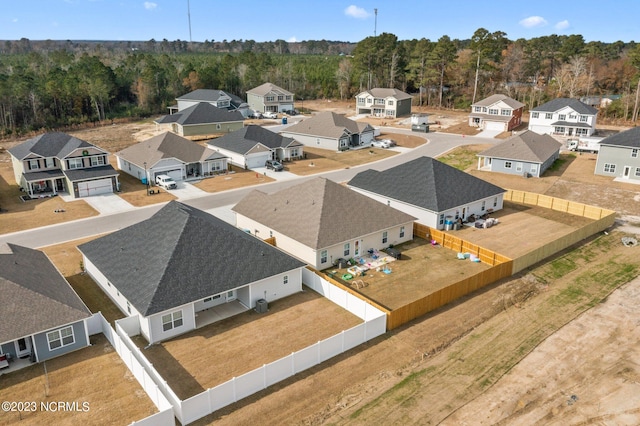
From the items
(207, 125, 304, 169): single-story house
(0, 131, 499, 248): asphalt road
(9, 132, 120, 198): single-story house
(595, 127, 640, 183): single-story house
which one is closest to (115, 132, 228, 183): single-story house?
(207, 125, 304, 169): single-story house

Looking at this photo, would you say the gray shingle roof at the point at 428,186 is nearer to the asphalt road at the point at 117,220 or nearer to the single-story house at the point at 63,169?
the asphalt road at the point at 117,220

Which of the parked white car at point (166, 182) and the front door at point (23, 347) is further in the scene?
the parked white car at point (166, 182)

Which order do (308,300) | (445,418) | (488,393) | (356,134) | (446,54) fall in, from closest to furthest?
1. (445,418)
2. (488,393)
3. (308,300)
4. (356,134)
5. (446,54)

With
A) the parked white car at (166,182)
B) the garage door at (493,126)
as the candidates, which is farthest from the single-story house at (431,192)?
the garage door at (493,126)

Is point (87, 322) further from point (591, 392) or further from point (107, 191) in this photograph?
point (107, 191)

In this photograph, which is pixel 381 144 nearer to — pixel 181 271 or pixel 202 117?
pixel 202 117

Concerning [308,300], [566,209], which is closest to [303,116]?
[566,209]

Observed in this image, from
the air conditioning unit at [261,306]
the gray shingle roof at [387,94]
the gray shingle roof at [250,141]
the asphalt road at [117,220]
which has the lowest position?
the air conditioning unit at [261,306]

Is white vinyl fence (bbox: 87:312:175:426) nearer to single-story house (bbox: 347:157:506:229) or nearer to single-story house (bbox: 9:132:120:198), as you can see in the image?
single-story house (bbox: 347:157:506:229)
